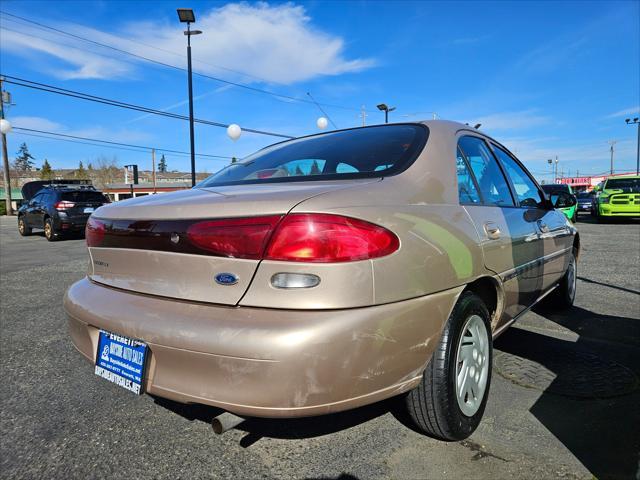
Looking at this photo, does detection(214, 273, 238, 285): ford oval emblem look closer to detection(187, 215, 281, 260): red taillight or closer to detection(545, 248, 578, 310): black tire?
detection(187, 215, 281, 260): red taillight

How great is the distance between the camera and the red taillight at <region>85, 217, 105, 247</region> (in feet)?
7.03

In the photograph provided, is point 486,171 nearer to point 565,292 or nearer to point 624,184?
point 565,292

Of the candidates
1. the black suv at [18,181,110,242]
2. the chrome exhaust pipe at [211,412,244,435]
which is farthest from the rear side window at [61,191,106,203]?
the chrome exhaust pipe at [211,412,244,435]

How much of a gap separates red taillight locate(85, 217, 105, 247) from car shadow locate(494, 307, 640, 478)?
241 cm

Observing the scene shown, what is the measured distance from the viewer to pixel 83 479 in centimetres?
191

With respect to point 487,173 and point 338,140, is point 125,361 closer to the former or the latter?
point 338,140

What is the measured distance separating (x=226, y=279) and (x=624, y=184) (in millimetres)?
18867

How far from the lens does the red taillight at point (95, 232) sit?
2.14 m

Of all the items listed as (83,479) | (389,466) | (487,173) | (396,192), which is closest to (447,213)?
(396,192)

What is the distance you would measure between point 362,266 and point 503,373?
186 cm

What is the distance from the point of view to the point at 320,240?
5.22 ft

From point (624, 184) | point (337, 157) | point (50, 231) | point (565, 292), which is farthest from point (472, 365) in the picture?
point (624, 184)

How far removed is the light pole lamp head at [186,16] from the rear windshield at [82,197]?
20.9ft

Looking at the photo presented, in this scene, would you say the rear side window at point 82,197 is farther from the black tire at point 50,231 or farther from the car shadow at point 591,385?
the car shadow at point 591,385
